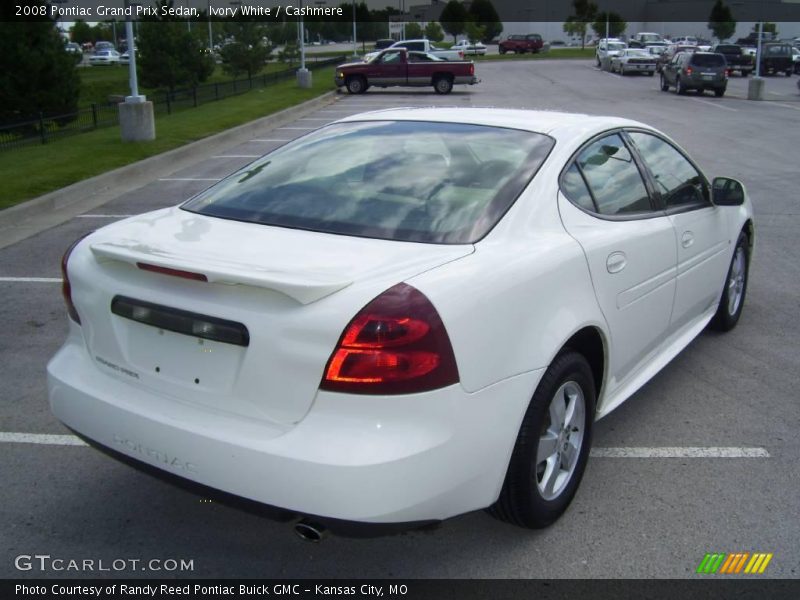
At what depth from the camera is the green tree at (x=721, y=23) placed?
7881cm

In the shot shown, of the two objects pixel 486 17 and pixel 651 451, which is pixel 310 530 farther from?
pixel 486 17

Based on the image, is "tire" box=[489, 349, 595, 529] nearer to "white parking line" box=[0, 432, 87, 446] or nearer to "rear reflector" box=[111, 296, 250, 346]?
"rear reflector" box=[111, 296, 250, 346]

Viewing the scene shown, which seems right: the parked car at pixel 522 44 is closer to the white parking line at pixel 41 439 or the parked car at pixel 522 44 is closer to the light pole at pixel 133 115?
the light pole at pixel 133 115

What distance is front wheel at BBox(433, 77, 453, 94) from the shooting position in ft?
112

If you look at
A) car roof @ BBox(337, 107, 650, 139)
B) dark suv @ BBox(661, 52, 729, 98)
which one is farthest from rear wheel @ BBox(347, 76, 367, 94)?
car roof @ BBox(337, 107, 650, 139)

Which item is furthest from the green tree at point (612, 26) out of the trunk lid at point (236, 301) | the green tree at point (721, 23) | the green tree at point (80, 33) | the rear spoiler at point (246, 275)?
the rear spoiler at point (246, 275)

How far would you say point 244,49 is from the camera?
3859 centimetres

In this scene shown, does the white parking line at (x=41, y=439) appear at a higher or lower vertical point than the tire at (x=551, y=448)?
lower

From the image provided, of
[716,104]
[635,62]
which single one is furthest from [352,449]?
[635,62]

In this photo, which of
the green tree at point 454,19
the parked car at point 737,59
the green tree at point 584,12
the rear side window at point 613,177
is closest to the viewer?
the rear side window at point 613,177

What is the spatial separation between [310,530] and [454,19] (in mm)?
92909

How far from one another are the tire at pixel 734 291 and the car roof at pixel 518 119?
1637mm

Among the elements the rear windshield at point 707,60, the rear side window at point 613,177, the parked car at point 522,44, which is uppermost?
the parked car at point 522,44

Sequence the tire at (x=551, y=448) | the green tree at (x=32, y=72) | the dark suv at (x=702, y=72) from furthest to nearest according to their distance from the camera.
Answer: the dark suv at (x=702, y=72) < the green tree at (x=32, y=72) < the tire at (x=551, y=448)
